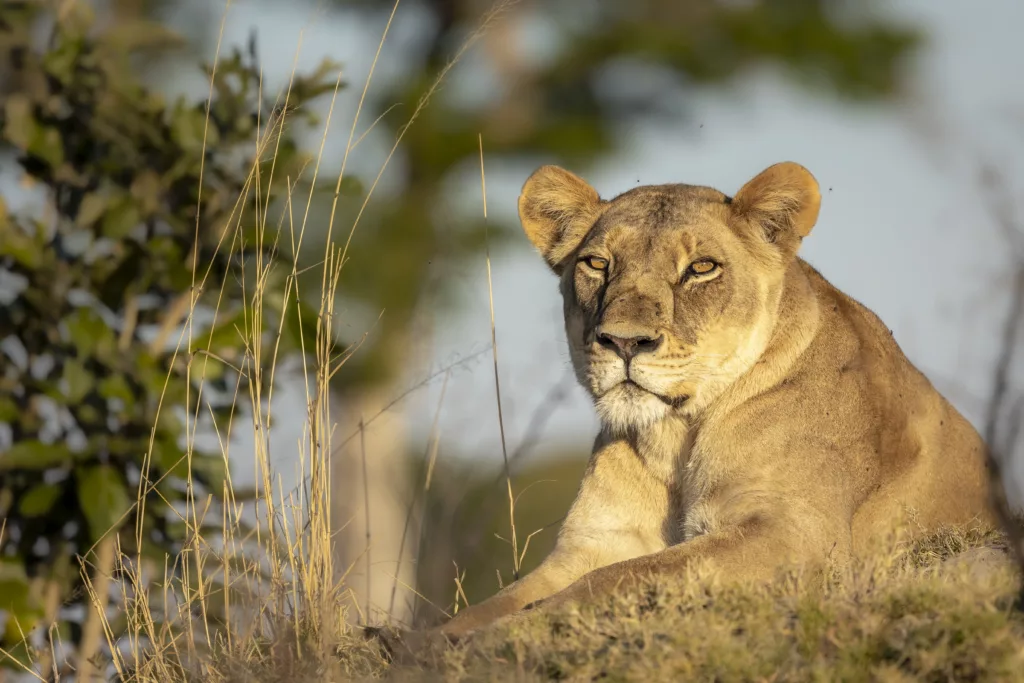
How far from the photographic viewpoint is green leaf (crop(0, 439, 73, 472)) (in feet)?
15.8

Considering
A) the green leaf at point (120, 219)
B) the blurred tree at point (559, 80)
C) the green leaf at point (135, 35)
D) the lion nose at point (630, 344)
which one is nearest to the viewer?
the lion nose at point (630, 344)

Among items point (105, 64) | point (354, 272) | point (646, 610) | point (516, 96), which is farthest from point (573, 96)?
point (646, 610)

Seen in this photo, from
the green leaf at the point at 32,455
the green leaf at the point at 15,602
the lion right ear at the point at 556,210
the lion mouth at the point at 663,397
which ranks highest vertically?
the lion right ear at the point at 556,210

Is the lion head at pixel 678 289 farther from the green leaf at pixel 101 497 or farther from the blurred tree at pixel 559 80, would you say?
the blurred tree at pixel 559 80

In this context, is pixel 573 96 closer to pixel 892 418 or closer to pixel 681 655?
pixel 892 418

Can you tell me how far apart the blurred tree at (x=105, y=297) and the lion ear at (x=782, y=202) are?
1728 millimetres

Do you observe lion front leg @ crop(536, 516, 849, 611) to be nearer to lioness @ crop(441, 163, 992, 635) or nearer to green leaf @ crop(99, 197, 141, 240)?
lioness @ crop(441, 163, 992, 635)

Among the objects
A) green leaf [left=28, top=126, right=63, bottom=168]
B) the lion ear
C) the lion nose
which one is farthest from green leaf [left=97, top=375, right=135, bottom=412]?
the lion ear

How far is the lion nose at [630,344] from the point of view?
146 inches

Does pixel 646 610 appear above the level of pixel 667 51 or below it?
below

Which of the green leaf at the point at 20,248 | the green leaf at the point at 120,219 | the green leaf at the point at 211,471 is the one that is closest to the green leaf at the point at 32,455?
the green leaf at the point at 211,471

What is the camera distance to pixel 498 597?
11.7ft

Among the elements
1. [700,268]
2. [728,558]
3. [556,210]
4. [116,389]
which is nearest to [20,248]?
[116,389]

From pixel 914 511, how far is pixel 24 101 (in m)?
3.69
